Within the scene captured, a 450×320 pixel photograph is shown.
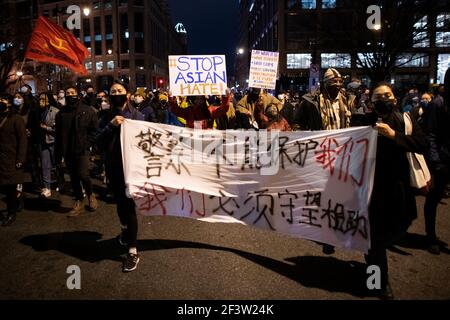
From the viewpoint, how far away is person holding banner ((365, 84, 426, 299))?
12.0 ft

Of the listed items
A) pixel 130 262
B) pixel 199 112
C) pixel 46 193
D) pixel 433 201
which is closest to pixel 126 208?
pixel 130 262

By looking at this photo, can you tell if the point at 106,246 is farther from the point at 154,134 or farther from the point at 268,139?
the point at 268,139

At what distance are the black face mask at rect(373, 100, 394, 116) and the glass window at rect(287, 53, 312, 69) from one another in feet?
162

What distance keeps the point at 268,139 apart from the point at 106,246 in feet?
8.49

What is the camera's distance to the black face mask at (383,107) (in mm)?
3843

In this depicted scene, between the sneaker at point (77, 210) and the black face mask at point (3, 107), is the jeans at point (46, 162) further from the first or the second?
the black face mask at point (3, 107)

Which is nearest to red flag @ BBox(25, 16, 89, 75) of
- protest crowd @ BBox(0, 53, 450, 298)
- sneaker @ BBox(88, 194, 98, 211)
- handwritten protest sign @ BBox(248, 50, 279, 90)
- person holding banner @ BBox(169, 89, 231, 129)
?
protest crowd @ BBox(0, 53, 450, 298)

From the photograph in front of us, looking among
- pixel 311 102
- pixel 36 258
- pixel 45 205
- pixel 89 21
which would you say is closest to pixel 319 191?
pixel 311 102

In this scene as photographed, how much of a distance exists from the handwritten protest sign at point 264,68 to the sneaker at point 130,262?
5200mm

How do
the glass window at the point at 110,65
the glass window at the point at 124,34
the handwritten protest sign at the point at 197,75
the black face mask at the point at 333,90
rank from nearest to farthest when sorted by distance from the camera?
the black face mask at the point at 333,90 → the handwritten protest sign at the point at 197,75 → the glass window at the point at 124,34 → the glass window at the point at 110,65

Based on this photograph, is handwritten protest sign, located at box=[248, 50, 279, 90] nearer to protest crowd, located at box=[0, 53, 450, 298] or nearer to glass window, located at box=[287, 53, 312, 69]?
protest crowd, located at box=[0, 53, 450, 298]

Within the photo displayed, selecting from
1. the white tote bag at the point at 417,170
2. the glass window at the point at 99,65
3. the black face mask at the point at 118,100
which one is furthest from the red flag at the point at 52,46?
the glass window at the point at 99,65

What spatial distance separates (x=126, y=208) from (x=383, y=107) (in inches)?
116

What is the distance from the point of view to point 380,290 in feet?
12.3
